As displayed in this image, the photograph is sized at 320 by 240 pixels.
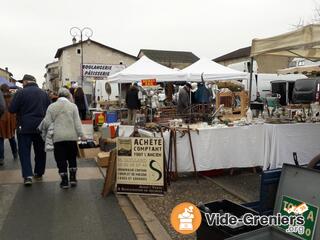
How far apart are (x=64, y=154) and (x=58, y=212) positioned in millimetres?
1371

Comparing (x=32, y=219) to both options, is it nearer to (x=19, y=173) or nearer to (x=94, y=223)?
(x=94, y=223)

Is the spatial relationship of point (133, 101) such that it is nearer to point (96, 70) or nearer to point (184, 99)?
point (184, 99)

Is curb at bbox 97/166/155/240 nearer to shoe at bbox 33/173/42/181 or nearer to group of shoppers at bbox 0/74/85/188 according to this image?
group of shoppers at bbox 0/74/85/188

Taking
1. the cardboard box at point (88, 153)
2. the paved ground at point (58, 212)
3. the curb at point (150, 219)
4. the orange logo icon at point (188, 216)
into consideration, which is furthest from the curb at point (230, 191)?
the cardboard box at point (88, 153)

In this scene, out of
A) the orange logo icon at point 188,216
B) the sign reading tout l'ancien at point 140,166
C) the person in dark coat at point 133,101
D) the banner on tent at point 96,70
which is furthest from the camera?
the banner on tent at point 96,70

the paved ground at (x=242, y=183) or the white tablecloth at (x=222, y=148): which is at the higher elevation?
the white tablecloth at (x=222, y=148)

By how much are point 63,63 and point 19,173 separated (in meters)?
45.3

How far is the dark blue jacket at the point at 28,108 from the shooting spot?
698 centimetres

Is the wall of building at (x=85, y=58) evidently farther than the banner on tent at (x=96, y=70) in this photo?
Yes

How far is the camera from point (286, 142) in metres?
7.33

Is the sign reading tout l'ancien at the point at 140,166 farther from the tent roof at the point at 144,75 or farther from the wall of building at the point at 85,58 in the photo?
the wall of building at the point at 85,58

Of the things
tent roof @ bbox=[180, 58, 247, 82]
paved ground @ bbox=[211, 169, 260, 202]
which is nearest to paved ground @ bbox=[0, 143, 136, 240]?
paved ground @ bbox=[211, 169, 260, 202]

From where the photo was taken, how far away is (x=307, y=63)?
591 inches

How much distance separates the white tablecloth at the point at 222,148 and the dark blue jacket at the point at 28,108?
88.5 inches
